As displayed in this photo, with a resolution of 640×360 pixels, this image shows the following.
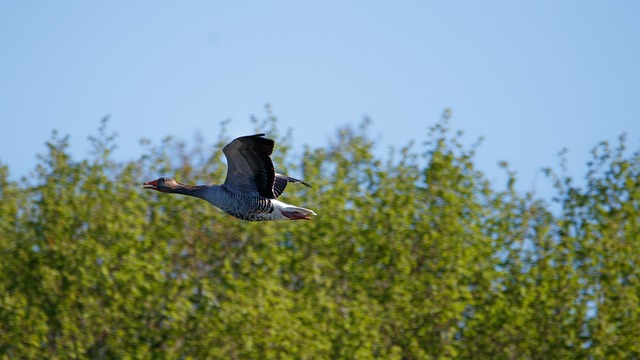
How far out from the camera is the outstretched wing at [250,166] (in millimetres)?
17297

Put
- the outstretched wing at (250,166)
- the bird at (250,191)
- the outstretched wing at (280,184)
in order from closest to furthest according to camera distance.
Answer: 1. the outstretched wing at (250,166)
2. the bird at (250,191)
3. the outstretched wing at (280,184)

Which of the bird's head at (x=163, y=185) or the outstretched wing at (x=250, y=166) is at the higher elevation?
the outstretched wing at (x=250, y=166)

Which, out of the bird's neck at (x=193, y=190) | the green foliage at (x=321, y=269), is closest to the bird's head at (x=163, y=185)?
the bird's neck at (x=193, y=190)

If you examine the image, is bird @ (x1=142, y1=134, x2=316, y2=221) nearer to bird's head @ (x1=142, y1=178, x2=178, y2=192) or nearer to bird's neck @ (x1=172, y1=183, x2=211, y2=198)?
bird's neck @ (x1=172, y1=183, x2=211, y2=198)

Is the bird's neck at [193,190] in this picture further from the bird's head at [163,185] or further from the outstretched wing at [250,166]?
the outstretched wing at [250,166]

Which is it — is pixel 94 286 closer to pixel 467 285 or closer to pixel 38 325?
pixel 38 325

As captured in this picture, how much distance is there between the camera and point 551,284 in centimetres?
3241

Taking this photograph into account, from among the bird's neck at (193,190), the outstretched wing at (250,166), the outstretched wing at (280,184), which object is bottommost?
the bird's neck at (193,190)

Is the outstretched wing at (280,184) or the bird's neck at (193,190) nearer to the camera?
the bird's neck at (193,190)

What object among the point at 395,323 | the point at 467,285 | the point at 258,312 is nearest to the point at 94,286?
the point at 258,312

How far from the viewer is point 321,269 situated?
33.2 m

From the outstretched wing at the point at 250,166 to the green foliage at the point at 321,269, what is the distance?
10.9 meters

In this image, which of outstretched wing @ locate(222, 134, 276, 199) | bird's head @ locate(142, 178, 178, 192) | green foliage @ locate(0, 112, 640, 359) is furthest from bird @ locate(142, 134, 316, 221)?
green foliage @ locate(0, 112, 640, 359)

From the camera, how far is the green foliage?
3006 centimetres
